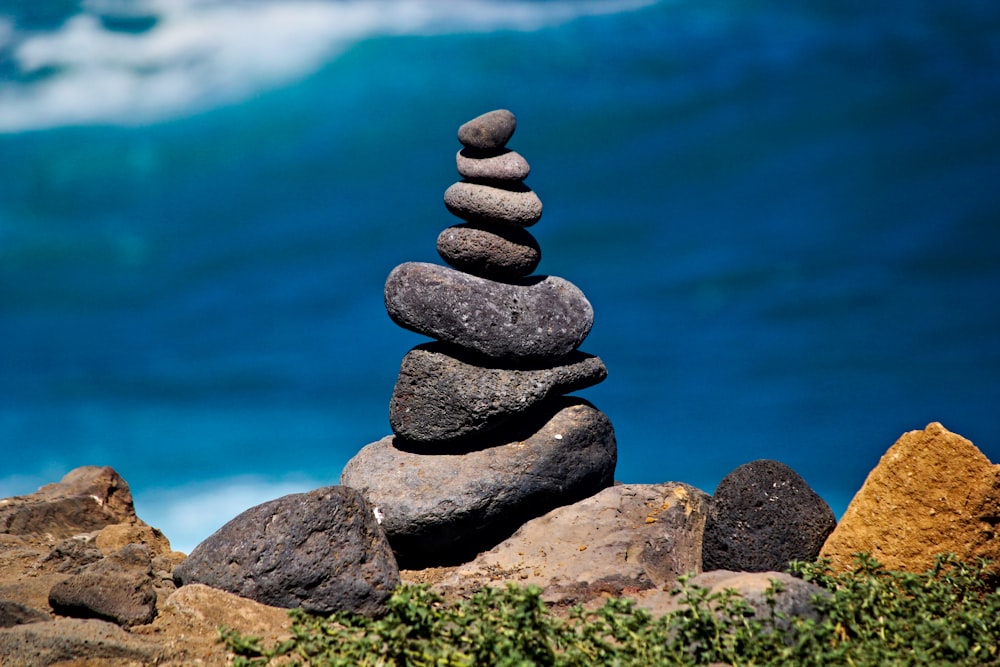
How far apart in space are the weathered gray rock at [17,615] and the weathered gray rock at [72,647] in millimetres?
417

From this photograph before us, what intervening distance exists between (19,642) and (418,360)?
213 inches

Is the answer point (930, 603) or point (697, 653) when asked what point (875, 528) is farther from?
point (697, 653)

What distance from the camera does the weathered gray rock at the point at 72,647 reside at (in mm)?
8641

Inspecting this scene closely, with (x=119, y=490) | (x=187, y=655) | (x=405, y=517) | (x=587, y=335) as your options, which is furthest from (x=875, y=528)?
(x=119, y=490)

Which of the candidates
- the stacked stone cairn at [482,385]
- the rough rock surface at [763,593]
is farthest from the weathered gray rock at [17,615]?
the rough rock surface at [763,593]

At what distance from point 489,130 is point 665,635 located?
6646 millimetres

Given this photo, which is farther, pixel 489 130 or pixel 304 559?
pixel 489 130

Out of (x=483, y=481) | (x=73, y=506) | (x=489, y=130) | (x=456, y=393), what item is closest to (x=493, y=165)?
(x=489, y=130)

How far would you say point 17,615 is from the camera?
9.57 meters

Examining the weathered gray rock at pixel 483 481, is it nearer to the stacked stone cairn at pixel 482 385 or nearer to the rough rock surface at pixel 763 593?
the stacked stone cairn at pixel 482 385

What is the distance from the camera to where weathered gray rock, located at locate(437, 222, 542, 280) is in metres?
12.6

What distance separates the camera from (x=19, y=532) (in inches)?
532

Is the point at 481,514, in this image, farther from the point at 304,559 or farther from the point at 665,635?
the point at 665,635

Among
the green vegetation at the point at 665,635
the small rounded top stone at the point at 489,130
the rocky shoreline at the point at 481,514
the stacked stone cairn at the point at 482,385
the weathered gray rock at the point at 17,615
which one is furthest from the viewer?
the small rounded top stone at the point at 489,130
